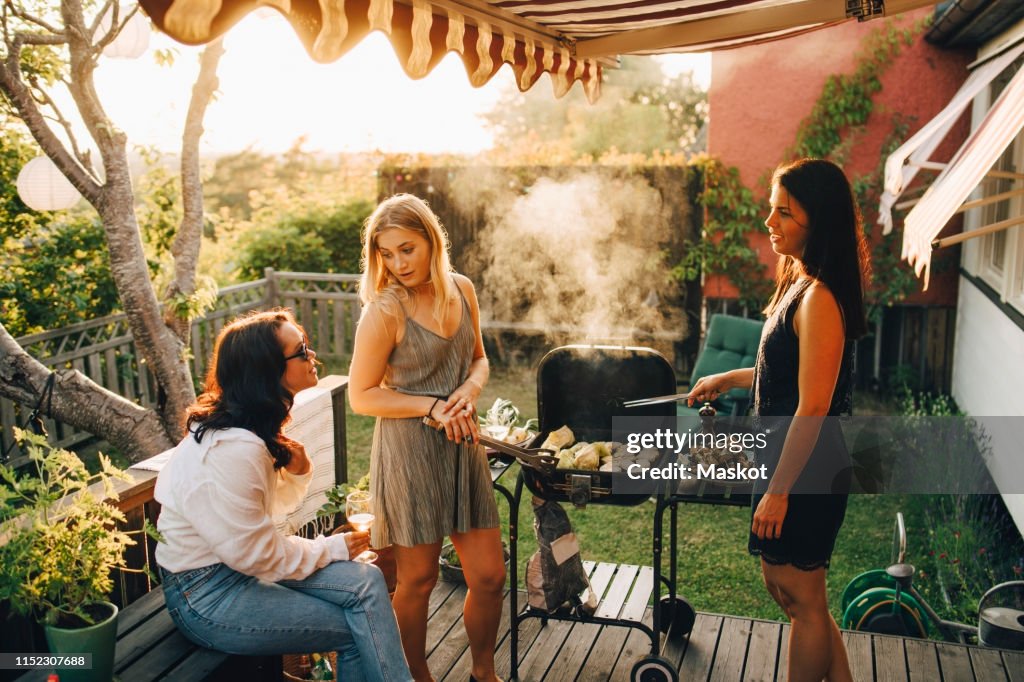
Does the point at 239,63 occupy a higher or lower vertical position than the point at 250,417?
higher

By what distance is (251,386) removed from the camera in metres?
2.47

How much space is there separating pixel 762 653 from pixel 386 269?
2359mm

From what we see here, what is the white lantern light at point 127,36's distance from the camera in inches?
214

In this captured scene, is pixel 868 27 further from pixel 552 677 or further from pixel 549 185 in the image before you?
pixel 552 677

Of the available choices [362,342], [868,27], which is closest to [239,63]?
[362,342]

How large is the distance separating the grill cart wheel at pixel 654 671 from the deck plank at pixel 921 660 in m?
1.02

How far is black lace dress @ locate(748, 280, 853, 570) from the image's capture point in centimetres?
252

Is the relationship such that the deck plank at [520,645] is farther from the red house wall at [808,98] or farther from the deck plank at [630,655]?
the red house wall at [808,98]

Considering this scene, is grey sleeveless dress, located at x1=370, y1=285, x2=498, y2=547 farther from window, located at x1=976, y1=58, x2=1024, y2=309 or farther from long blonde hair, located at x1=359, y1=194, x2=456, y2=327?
window, located at x1=976, y1=58, x2=1024, y2=309

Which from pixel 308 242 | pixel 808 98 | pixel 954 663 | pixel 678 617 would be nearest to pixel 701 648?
pixel 678 617

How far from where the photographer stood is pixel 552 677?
3408mm

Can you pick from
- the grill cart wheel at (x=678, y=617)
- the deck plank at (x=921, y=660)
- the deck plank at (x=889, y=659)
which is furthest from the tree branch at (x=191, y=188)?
the deck plank at (x=921, y=660)

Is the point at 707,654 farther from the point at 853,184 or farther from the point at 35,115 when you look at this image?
the point at 853,184

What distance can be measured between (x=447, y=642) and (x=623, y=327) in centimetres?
643
